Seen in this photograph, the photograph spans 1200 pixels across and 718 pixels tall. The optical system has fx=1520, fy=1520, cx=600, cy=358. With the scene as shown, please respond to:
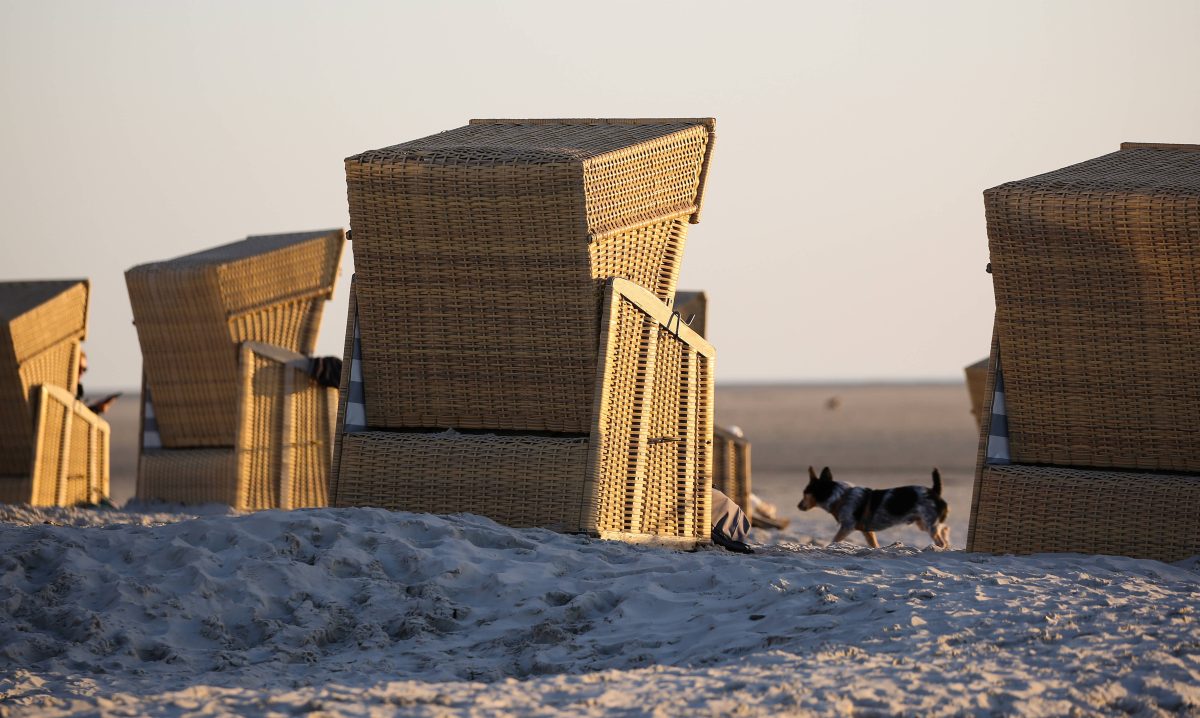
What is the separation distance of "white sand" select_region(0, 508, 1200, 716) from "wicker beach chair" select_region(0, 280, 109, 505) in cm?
579

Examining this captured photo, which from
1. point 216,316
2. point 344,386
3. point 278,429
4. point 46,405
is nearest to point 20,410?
point 46,405

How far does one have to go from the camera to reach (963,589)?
5.60 m

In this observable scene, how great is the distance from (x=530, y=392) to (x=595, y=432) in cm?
45

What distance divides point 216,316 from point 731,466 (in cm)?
401

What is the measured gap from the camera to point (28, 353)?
466 inches

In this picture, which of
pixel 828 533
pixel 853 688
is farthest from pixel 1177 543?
pixel 828 533

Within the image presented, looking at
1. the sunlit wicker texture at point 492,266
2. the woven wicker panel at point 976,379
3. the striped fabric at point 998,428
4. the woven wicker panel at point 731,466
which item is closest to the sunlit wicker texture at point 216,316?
the woven wicker panel at point 731,466

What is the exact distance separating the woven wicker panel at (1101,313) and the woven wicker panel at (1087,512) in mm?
148

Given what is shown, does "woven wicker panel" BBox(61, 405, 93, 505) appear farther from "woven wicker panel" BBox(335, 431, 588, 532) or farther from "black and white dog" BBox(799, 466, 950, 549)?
"black and white dog" BBox(799, 466, 950, 549)

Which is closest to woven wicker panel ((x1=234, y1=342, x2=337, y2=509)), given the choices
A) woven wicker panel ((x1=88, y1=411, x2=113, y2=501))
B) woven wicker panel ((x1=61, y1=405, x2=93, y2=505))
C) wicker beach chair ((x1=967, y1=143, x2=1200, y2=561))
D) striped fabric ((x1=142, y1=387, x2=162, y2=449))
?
striped fabric ((x1=142, y1=387, x2=162, y2=449))

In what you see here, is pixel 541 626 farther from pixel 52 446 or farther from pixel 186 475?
pixel 52 446

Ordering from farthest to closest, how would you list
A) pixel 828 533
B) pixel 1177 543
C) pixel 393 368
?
pixel 828 533, pixel 393 368, pixel 1177 543

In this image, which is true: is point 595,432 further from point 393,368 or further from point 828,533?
point 828,533

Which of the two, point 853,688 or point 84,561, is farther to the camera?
point 84,561
